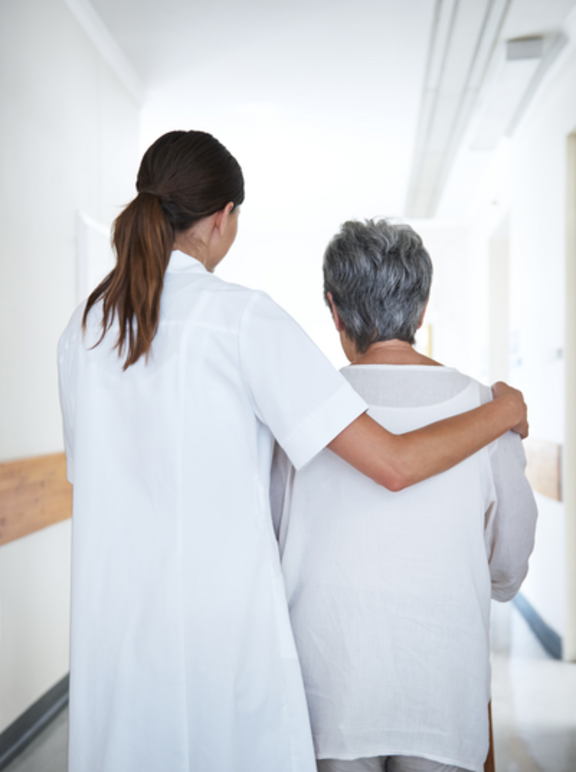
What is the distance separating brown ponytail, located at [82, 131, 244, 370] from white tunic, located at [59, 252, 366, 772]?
0.04 metres

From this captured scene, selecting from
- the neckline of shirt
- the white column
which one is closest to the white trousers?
the neckline of shirt

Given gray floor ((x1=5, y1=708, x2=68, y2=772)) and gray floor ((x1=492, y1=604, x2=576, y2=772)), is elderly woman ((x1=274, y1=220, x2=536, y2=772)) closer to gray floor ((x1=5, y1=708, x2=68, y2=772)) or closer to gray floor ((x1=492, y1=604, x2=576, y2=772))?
gray floor ((x1=492, y1=604, x2=576, y2=772))

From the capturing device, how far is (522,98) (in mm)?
4285

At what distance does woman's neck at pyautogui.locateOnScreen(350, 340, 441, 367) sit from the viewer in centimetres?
117

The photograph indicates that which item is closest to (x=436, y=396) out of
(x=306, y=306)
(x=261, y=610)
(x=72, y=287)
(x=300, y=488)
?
(x=300, y=488)

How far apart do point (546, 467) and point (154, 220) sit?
3.44 m

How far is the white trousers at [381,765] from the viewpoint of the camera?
1065 mm

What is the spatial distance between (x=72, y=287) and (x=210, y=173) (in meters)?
2.39

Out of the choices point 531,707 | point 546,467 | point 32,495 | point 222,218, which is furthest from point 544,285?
point 222,218

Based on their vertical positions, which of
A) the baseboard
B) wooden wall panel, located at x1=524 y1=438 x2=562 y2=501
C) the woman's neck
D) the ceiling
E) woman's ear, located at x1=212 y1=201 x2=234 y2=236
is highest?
the ceiling

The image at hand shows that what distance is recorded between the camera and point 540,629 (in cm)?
403

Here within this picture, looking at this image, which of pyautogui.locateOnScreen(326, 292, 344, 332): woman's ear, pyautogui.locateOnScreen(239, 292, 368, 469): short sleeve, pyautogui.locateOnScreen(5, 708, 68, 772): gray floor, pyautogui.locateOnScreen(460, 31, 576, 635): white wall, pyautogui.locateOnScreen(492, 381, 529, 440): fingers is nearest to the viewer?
pyautogui.locateOnScreen(239, 292, 368, 469): short sleeve

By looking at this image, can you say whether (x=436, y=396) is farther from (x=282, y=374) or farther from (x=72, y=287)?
(x=72, y=287)

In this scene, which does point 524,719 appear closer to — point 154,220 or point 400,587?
point 400,587
